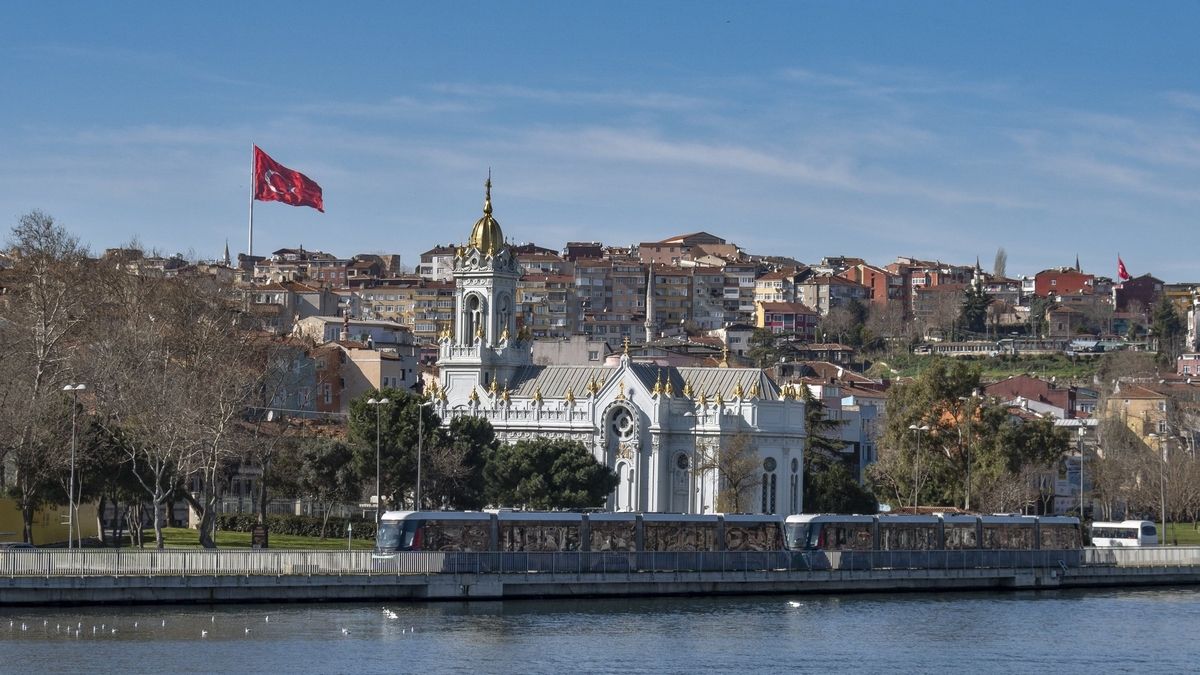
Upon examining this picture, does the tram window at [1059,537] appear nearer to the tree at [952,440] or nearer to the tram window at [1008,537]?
the tram window at [1008,537]

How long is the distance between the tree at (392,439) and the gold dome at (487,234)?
60.0 ft

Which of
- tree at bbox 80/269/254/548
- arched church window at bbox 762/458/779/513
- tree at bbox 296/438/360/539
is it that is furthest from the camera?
arched church window at bbox 762/458/779/513

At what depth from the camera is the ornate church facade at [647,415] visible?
10038 cm

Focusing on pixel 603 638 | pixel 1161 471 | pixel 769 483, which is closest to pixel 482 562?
pixel 603 638

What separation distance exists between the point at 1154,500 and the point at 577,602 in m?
63.1

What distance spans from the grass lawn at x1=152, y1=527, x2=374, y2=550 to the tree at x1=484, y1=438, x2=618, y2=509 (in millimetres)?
7738

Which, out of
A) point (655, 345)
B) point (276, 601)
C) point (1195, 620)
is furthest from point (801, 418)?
point (655, 345)

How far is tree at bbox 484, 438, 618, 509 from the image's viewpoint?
306ft

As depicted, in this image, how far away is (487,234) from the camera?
11162cm

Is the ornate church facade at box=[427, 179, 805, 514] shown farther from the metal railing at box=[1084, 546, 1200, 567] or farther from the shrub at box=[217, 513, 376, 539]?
the metal railing at box=[1084, 546, 1200, 567]

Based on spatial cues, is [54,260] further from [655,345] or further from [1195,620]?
[655,345]

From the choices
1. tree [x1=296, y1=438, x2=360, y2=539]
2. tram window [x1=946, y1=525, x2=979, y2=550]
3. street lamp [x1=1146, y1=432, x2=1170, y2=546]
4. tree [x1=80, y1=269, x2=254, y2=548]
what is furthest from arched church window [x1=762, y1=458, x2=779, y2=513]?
tree [x1=80, y1=269, x2=254, y2=548]

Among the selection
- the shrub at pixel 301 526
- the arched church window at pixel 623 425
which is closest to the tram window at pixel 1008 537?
the shrub at pixel 301 526

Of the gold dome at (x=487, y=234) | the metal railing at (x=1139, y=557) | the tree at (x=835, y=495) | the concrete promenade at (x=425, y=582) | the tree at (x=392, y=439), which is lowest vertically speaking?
the concrete promenade at (x=425, y=582)
